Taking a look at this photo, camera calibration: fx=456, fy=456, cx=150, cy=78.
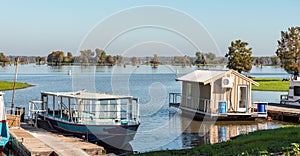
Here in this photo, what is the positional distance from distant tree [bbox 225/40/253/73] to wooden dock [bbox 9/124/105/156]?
232 feet

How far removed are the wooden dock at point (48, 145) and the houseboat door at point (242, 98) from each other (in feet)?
51.3

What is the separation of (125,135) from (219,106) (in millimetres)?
11232

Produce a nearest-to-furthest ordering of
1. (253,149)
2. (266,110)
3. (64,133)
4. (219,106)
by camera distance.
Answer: (253,149)
(64,133)
(219,106)
(266,110)

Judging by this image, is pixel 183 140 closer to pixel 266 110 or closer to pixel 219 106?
pixel 219 106

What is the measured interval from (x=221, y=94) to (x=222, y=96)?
174mm

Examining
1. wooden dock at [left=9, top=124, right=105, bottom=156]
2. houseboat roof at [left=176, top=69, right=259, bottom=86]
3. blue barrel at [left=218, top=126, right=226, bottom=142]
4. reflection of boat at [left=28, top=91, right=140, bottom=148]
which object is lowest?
blue barrel at [left=218, top=126, right=226, bottom=142]

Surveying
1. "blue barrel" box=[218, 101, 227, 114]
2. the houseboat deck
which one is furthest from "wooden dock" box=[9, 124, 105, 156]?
"blue barrel" box=[218, 101, 227, 114]

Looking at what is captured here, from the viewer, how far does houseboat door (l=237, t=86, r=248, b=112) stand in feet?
119

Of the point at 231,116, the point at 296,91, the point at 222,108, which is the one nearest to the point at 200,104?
the point at 222,108

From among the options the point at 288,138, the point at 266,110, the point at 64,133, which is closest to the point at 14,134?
the point at 64,133

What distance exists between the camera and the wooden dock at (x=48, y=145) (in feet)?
68.2

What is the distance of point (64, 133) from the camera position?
27.7 metres

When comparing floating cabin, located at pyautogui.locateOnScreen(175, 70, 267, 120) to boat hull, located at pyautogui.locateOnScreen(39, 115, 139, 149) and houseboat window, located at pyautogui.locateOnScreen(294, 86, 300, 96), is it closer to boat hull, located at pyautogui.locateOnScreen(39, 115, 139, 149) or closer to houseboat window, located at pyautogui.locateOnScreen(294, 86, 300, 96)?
houseboat window, located at pyautogui.locateOnScreen(294, 86, 300, 96)

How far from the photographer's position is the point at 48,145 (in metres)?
22.2
